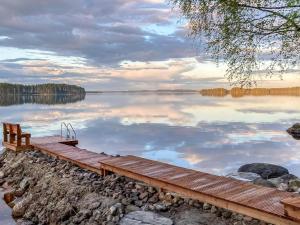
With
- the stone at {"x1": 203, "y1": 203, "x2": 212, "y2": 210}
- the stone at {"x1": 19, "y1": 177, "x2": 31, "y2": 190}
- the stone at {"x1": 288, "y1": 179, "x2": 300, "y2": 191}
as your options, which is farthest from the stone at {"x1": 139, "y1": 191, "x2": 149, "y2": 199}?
the stone at {"x1": 19, "y1": 177, "x2": 31, "y2": 190}

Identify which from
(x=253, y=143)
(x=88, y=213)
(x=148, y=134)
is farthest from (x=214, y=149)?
(x=88, y=213)

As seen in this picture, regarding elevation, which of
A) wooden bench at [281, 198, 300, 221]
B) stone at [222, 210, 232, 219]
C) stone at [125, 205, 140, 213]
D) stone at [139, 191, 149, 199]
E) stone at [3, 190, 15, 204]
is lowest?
stone at [3, 190, 15, 204]

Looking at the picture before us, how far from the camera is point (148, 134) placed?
40.3 metres

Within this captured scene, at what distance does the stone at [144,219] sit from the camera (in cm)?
891

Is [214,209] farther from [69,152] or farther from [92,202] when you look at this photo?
[69,152]

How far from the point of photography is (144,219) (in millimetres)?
9125

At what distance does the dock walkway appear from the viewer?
24.6ft

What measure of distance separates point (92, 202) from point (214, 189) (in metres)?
3.75

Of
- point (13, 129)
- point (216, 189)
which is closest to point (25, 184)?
point (13, 129)

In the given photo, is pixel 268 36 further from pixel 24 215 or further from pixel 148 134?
pixel 148 134

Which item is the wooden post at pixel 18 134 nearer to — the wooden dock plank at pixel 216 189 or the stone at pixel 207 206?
the wooden dock plank at pixel 216 189

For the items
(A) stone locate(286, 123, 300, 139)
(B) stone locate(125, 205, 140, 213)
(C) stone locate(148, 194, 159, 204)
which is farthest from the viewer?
(A) stone locate(286, 123, 300, 139)

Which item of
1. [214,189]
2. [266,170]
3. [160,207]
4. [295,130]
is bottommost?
[295,130]

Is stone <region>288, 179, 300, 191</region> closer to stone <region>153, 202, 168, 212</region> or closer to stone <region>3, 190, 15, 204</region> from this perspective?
stone <region>153, 202, 168, 212</region>
